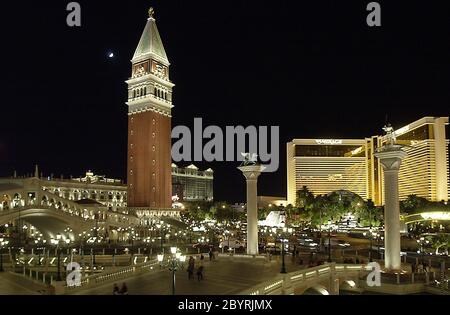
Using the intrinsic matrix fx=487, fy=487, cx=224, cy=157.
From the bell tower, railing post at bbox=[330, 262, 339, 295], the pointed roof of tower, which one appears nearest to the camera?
railing post at bbox=[330, 262, 339, 295]

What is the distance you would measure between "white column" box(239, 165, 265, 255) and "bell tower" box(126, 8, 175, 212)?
5046 cm

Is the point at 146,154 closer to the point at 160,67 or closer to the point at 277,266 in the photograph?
the point at 160,67

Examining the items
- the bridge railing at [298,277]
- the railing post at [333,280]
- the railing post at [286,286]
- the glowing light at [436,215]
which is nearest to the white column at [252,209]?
the bridge railing at [298,277]

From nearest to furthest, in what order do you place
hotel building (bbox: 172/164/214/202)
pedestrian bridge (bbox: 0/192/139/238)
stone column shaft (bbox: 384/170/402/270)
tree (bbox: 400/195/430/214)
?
stone column shaft (bbox: 384/170/402/270), pedestrian bridge (bbox: 0/192/139/238), tree (bbox: 400/195/430/214), hotel building (bbox: 172/164/214/202)

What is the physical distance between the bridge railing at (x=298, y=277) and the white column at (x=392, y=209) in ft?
9.38

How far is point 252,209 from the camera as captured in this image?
36625 mm

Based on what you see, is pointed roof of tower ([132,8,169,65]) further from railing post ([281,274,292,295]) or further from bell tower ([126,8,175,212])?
railing post ([281,274,292,295])

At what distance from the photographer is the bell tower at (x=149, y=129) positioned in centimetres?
8700

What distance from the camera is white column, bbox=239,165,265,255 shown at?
36344mm

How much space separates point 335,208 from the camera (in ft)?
262

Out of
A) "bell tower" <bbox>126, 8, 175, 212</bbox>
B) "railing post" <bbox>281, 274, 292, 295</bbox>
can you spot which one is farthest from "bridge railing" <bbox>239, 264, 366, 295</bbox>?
"bell tower" <bbox>126, 8, 175, 212</bbox>

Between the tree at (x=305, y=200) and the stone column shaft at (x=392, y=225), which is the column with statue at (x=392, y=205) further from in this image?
the tree at (x=305, y=200)

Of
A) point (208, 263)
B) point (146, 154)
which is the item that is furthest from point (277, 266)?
point (146, 154)
